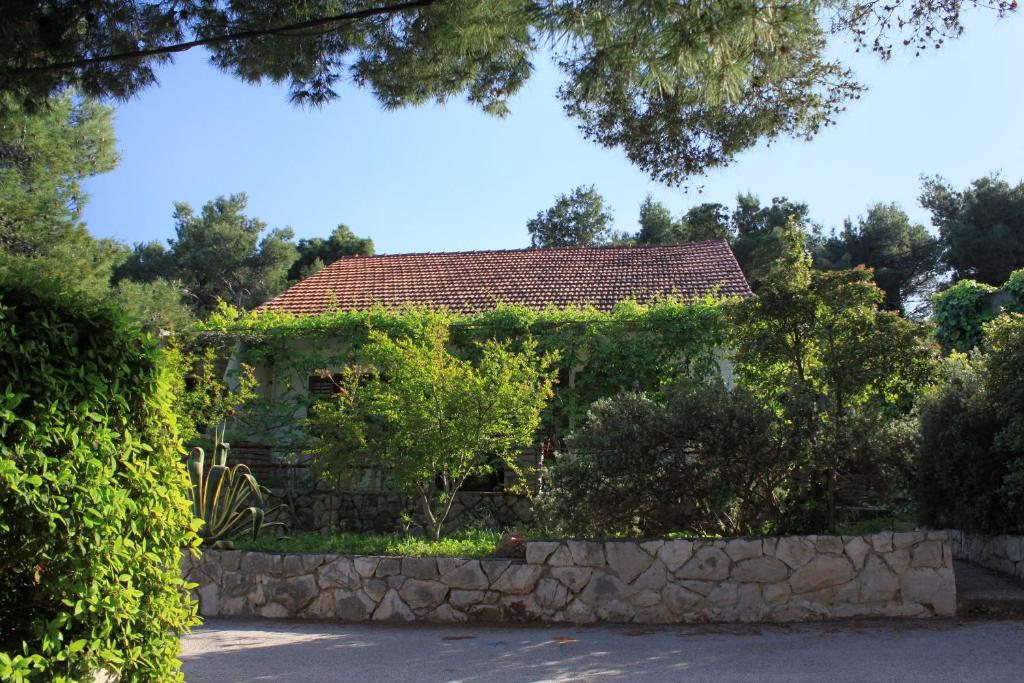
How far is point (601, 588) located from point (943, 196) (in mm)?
32723

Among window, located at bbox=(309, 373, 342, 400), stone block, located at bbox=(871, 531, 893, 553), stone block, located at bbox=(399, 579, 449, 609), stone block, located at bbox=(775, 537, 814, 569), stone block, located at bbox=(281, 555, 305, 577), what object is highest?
window, located at bbox=(309, 373, 342, 400)

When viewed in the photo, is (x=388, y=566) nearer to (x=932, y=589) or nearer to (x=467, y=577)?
(x=467, y=577)

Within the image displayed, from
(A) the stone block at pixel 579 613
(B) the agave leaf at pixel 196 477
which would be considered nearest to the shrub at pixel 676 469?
(A) the stone block at pixel 579 613

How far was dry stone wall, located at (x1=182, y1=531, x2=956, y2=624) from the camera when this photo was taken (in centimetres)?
822

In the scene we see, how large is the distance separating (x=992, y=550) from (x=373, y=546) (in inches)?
270

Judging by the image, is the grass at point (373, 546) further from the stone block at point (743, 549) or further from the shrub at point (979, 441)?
the shrub at point (979, 441)

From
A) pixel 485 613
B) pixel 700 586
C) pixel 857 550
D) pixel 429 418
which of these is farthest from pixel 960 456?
pixel 429 418

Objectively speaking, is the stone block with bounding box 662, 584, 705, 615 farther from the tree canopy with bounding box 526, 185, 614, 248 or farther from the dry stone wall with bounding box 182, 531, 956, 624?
the tree canopy with bounding box 526, 185, 614, 248

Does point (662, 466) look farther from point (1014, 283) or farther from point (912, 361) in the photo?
point (1014, 283)

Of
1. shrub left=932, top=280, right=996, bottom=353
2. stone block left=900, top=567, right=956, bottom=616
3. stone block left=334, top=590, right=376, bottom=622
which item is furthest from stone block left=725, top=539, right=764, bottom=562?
shrub left=932, top=280, right=996, bottom=353

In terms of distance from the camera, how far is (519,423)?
1041 cm

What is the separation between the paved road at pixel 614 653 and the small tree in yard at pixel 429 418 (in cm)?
220

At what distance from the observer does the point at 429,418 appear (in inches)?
391

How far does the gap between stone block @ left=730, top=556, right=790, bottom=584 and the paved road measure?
0.48 metres
